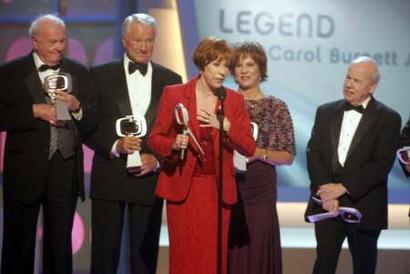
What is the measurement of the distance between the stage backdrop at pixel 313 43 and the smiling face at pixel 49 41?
2.25 m

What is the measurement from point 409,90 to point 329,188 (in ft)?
7.72

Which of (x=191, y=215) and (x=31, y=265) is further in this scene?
(x=31, y=265)

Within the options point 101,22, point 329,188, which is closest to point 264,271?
point 329,188

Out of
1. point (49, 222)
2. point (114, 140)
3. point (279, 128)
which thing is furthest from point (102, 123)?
point (279, 128)

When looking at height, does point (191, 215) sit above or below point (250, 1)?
below

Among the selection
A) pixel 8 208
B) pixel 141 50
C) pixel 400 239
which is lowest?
pixel 400 239

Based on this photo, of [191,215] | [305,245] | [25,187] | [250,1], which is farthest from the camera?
[250,1]

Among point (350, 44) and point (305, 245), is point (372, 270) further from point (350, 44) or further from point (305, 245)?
point (350, 44)

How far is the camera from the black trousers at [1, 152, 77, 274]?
4.60m

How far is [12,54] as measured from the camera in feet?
20.4

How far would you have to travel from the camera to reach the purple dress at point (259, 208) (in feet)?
15.5

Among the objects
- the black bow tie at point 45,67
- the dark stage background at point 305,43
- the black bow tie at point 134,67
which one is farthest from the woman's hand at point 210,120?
the dark stage background at point 305,43

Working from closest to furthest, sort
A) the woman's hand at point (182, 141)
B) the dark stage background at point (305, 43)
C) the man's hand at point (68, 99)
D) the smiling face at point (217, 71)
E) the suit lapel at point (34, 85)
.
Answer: the woman's hand at point (182, 141)
the smiling face at point (217, 71)
the man's hand at point (68, 99)
the suit lapel at point (34, 85)
the dark stage background at point (305, 43)

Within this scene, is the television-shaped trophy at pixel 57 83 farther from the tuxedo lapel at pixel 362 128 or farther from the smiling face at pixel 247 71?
the tuxedo lapel at pixel 362 128
